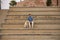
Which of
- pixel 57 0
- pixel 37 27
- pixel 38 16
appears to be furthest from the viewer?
pixel 57 0

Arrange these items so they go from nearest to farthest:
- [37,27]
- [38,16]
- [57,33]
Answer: [57,33]
[37,27]
[38,16]

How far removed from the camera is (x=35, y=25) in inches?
489

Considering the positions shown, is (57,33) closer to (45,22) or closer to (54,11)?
(45,22)

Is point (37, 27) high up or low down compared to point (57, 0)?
Result: down

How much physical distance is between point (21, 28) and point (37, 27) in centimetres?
93

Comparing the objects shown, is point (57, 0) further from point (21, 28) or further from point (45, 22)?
point (21, 28)

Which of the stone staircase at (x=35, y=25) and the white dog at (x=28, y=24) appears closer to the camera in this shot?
the stone staircase at (x=35, y=25)

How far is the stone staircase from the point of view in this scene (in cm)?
1150

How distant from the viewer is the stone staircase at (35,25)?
1150cm

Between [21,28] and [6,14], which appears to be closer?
[21,28]

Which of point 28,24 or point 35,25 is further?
point 35,25

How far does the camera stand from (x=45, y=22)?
12.7 metres

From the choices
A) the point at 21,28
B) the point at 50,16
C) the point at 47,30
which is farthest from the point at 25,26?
the point at 50,16

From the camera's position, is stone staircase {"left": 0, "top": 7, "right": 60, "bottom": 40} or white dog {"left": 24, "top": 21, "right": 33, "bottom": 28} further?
white dog {"left": 24, "top": 21, "right": 33, "bottom": 28}
